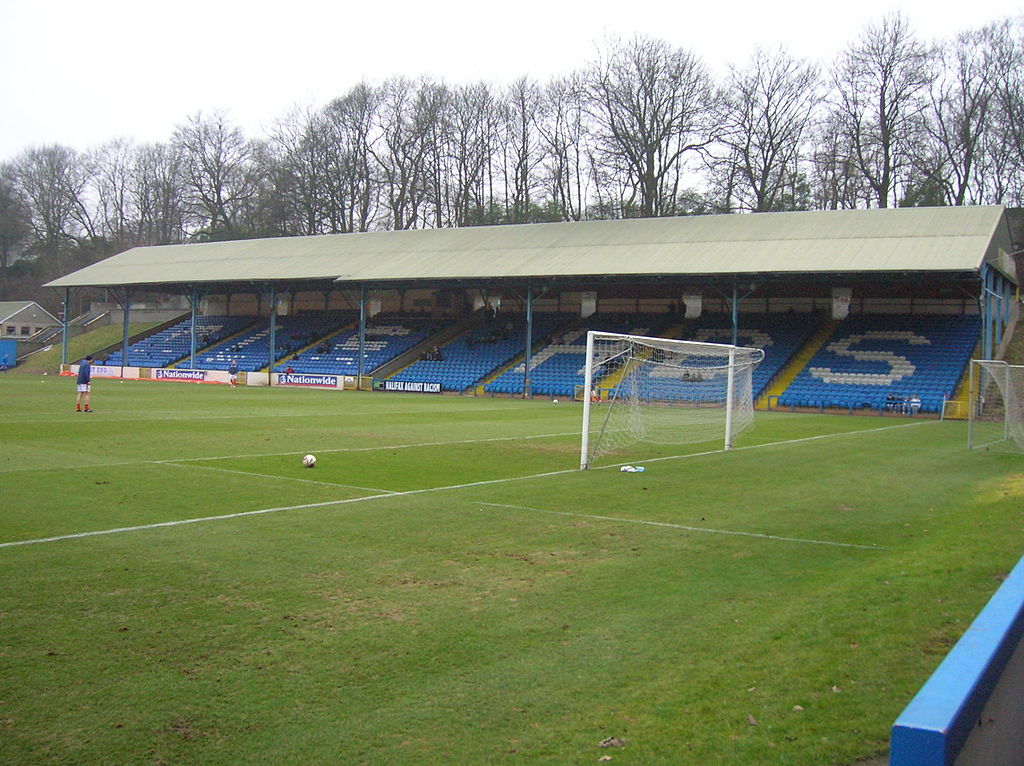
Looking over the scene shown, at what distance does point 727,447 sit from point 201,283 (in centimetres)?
4029

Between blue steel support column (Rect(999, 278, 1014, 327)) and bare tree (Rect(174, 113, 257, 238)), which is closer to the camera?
blue steel support column (Rect(999, 278, 1014, 327))

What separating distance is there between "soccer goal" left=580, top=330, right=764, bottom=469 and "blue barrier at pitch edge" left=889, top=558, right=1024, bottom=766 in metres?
11.4

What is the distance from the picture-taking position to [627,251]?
4144 cm

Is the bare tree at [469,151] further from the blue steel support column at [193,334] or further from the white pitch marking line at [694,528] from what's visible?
the white pitch marking line at [694,528]

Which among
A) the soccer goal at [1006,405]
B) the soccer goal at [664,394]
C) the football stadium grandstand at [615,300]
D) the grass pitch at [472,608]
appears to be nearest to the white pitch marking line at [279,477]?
the grass pitch at [472,608]

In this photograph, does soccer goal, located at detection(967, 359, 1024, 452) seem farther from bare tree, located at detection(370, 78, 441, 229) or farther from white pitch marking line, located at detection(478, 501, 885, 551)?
bare tree, located at detection(370, 78, 441, 229)

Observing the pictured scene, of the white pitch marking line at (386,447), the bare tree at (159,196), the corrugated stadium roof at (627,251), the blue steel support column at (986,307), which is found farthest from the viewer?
the bare tree at (159,196)

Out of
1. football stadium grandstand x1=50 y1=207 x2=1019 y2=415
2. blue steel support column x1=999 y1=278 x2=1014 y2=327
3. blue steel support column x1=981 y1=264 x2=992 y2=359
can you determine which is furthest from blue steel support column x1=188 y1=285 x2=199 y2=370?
blue steel support column x1=999 y1=278 x2=1014 y2=327

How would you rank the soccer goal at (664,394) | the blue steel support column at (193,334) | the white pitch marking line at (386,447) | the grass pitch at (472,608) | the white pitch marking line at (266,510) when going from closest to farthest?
the grass pitch at (472,608), the white pitch marking line at (266,510), the white pitch marking line at (386,447), the soccer goal at (664,394), the blue steel support column at (193,334)

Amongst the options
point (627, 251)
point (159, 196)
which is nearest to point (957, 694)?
point (627, 251)

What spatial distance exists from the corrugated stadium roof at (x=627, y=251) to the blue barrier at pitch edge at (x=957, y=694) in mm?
32634

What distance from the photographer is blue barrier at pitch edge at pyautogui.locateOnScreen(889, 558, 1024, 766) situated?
1902mm

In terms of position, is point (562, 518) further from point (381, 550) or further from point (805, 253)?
point (805, 253)

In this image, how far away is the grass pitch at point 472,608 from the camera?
164 inches
